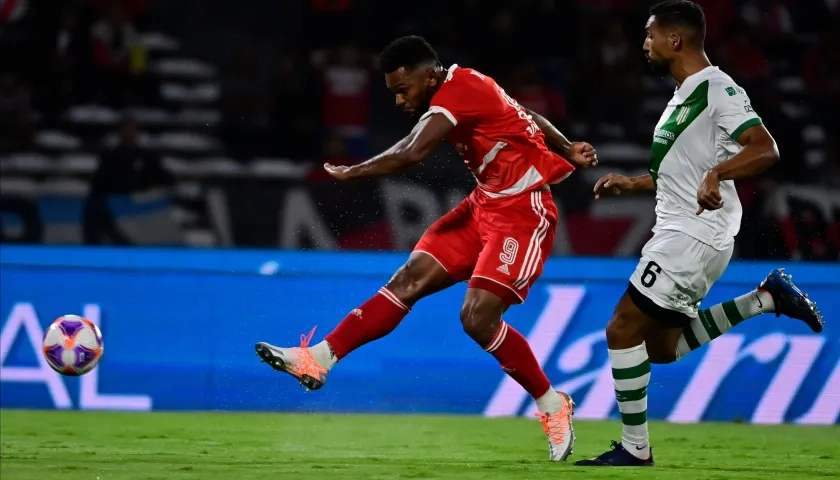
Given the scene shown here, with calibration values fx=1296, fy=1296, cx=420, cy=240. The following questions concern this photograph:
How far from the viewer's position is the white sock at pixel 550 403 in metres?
6.62

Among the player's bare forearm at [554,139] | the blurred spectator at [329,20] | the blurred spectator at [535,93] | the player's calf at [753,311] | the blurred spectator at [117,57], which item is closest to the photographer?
the player's calf at [753,311]

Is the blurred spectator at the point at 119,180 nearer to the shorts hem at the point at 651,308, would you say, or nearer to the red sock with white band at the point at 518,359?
the red sock with white band at the point at 518,359

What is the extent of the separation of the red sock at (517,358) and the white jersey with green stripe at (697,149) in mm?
950

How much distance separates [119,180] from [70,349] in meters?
5.18

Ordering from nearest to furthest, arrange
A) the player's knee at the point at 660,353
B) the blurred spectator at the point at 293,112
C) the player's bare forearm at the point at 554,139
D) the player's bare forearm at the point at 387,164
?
the player's bare forearm at the point at 387,164
the player's knee at the point at 660,353
the player's bare forearm at the point at 554,139
the blurred spectator at the point at 293,112

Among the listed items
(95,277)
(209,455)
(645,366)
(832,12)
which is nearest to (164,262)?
(95,277)

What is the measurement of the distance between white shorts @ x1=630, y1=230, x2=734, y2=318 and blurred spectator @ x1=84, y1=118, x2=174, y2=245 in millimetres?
6652

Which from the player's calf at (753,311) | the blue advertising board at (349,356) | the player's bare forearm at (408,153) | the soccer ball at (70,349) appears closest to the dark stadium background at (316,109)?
the blue advertising board at (349,356)

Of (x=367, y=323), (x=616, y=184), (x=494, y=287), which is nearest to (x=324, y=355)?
(x=367, y=323)

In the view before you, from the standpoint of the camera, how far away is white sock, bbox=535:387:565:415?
662 cm

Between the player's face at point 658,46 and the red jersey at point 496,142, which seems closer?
the player's face at point 658,46

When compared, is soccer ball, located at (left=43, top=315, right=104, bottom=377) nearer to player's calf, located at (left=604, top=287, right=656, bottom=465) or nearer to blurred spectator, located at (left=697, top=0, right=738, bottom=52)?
player's calf, located at (left=604, top=287, right=656, bottom=465)

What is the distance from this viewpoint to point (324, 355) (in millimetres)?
6637

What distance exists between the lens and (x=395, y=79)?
21.5 feet
